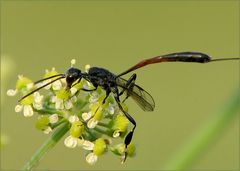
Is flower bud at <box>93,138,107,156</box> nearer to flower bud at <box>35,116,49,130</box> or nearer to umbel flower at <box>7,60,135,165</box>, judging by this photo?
umbel flower at <box>7,60,135,165</box>

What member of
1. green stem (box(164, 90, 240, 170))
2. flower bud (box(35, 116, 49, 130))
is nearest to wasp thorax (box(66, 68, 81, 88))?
flower bud (box(35, 116, 49, 130))

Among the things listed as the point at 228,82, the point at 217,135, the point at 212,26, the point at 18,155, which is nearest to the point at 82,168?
the point at 18,155

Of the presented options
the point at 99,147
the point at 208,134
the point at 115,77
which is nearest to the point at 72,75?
the point at 115,77

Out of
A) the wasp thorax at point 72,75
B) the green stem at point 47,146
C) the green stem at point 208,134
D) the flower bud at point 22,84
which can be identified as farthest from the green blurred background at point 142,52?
the green stem at point 47,146

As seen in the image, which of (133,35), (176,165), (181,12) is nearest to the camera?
(176,165)

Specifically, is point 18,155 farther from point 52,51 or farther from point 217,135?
point 217,135

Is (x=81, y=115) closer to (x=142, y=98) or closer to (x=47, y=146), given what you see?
(x=47, y=146)
